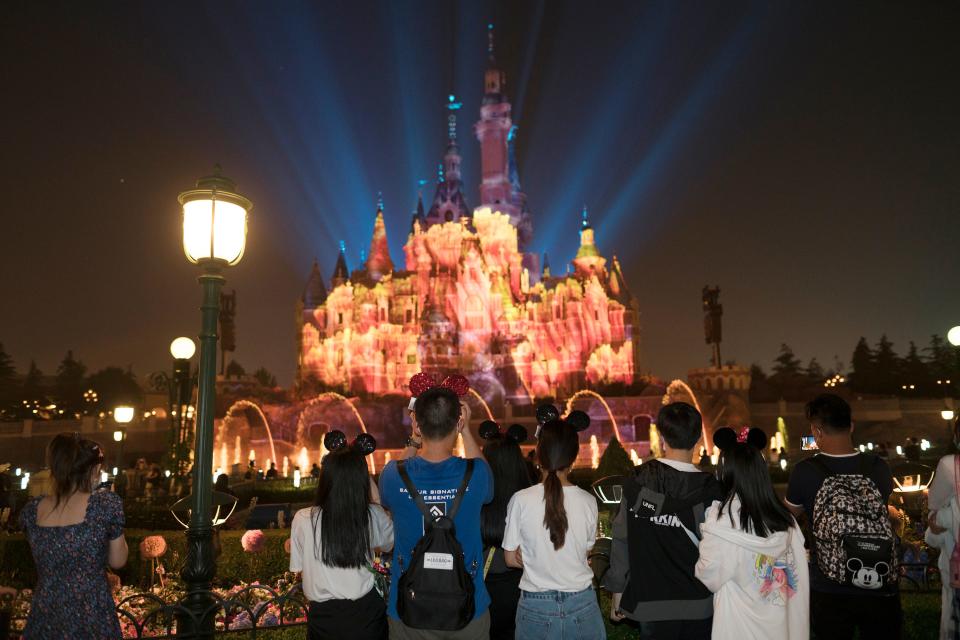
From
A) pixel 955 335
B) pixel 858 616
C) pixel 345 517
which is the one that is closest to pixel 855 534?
pixel 858 616

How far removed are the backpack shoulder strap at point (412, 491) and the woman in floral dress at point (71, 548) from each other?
76.6 inches

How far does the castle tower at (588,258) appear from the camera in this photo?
6719cm

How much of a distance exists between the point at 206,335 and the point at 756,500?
13.6 ft

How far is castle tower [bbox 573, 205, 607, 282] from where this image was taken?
220 ft

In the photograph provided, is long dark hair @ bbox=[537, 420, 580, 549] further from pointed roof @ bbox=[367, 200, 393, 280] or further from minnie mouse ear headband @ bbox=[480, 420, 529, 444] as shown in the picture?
pointed roof @ bbox=[367, 200, 393, 280]

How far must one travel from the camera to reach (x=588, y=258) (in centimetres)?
6756

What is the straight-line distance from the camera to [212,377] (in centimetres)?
548

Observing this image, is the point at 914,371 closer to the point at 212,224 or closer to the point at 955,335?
the point at 955,335

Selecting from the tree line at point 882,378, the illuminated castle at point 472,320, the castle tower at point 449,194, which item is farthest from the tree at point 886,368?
the castle tower at point 449,194

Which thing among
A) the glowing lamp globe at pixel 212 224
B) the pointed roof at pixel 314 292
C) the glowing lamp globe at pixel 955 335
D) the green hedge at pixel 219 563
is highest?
the pointed roof at pixel 314 292

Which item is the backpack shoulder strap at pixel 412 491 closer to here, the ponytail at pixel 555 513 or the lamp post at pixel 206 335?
the ponytail at pixel 555 513

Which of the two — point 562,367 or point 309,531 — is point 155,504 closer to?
point 309,531

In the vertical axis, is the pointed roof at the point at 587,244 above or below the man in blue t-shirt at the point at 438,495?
above

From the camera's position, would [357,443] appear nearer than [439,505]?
No
